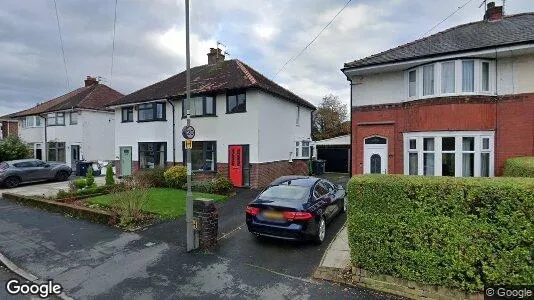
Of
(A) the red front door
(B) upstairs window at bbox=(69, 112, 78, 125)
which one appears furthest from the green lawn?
(B) upstairs window at bbox=(69, 112, 78, 125)


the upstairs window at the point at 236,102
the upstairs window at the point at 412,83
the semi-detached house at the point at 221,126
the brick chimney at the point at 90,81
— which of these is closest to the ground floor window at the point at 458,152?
the upstairs window at the point at 412,83

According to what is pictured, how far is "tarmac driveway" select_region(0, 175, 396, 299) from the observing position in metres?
5.20

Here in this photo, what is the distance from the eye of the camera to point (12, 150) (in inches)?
880

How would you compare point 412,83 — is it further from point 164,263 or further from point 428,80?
point 164,263

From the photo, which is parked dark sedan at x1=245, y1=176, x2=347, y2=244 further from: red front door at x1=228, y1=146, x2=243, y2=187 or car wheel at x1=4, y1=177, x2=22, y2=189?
car wheel at x1=4, y1=177, x2=22, y2=189

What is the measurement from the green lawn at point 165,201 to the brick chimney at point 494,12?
13.8 metres

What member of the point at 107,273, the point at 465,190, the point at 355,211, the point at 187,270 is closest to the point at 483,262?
the point at 465,190

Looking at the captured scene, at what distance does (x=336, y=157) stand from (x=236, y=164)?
11668mm

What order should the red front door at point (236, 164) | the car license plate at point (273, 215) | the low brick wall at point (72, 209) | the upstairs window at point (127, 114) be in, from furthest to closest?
the upstairs window at point (127, 114) < the red front door at point (236, 164) < the low brick wall at point (72, 209) < the car license plate at point (273, 215)

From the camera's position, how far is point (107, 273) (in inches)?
235

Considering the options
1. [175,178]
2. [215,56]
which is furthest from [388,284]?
[215,56]

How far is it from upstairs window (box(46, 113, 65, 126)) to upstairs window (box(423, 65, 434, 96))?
2615 centimetres

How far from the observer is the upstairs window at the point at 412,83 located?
464 inches

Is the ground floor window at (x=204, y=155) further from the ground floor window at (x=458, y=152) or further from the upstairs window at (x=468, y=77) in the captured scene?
the upstairs window at (x=468, y=77)
